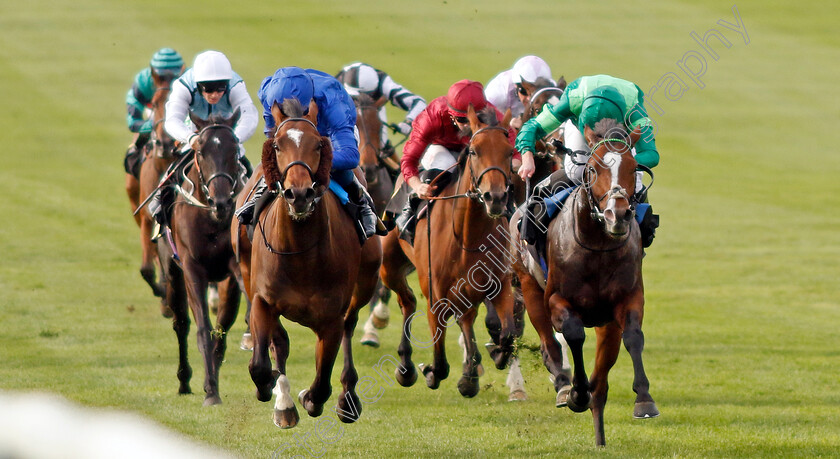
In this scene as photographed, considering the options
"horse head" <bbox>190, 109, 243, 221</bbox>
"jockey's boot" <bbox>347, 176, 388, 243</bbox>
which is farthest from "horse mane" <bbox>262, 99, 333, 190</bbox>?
"horse head" <bbox>190, 109, 243, 221</bbox>

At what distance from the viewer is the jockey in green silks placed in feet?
24.2

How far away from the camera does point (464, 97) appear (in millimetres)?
9102

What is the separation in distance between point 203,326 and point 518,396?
104 inches

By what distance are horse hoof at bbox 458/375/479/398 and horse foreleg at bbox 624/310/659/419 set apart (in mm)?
2417

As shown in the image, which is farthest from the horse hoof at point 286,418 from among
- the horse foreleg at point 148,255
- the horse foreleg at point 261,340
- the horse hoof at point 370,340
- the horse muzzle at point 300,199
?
the horse foreleg at point 148,255

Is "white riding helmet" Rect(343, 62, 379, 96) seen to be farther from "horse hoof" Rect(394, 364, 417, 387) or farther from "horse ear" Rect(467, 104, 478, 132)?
"horse ear" Rect(467, 104, 478, 132)

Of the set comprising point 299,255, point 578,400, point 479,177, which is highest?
point 479,177

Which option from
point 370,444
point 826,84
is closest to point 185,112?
point 370,444

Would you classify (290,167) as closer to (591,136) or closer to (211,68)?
(591,136)

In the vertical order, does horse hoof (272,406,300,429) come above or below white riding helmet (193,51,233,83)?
below

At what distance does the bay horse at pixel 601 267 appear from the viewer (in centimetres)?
691

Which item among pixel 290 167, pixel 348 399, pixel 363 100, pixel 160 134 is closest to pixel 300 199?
pixel 290 167

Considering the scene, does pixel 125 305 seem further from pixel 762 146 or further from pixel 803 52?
pixel 803 52

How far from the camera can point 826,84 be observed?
122ft
